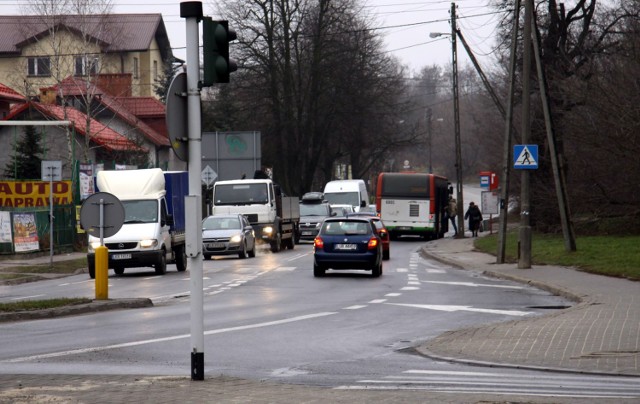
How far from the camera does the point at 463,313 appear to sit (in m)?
18.8

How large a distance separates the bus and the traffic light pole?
4993cm

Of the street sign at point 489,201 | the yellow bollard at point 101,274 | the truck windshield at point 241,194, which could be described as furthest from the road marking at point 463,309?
the street sign at point 489,201

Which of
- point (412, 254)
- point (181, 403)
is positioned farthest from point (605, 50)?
point (181, 403)

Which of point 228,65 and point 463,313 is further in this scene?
point 463,313

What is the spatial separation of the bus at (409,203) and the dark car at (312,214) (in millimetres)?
3637

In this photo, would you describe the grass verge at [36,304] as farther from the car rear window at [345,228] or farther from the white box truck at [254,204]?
the white box truck at [254,204]

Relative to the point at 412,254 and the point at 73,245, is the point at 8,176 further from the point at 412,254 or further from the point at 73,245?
the point at 412,254

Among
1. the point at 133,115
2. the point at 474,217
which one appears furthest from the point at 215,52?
the point at 133,115

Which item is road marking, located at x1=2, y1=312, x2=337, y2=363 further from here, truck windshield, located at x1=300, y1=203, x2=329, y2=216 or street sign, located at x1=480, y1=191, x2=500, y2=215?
truck windshield, located at x1=300, y1=203, x2=329, y2=216

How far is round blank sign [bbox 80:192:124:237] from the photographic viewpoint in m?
20.6

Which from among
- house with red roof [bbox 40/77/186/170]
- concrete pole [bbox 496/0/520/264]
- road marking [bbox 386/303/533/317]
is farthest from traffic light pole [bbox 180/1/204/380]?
house with red roof [bbox 40/77/186/170]

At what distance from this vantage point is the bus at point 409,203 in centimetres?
6028

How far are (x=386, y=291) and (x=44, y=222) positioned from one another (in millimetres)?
21003

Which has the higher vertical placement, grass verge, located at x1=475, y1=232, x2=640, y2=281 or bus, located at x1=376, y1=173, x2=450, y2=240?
bus, located at x1=376, y1=173, x2=450, y2=240
